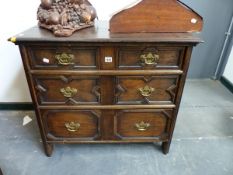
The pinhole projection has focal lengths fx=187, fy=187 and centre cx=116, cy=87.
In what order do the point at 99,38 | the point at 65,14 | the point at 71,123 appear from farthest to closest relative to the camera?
the point at 71,123, the point at 65,14, the point at 99,38

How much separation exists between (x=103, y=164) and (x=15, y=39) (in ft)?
3.33

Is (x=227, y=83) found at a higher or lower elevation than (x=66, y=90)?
lower

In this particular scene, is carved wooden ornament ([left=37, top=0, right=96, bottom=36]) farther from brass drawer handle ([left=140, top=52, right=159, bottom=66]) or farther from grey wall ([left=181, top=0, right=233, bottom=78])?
grey wall ([left=181, top=0, right=233, bottom=78])

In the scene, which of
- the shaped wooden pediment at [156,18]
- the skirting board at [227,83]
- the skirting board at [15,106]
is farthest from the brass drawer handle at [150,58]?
the skirting board at [227,83]

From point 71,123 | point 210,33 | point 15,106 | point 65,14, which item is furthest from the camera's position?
point 210,33

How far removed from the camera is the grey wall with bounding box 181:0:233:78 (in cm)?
215

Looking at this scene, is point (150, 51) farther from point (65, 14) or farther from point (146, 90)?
point (65, 14)

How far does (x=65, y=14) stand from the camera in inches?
44.3

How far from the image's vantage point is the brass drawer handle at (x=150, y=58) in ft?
3.50

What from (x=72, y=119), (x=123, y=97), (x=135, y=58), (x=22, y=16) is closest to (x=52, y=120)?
(x=72, y=119)

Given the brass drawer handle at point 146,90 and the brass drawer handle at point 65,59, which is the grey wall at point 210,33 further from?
the brass drawer handle at point 65,59

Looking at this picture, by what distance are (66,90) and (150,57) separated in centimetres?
55

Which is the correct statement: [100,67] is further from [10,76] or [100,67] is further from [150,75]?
[10,76]

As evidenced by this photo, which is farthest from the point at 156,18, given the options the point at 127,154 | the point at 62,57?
the point at 127,154
